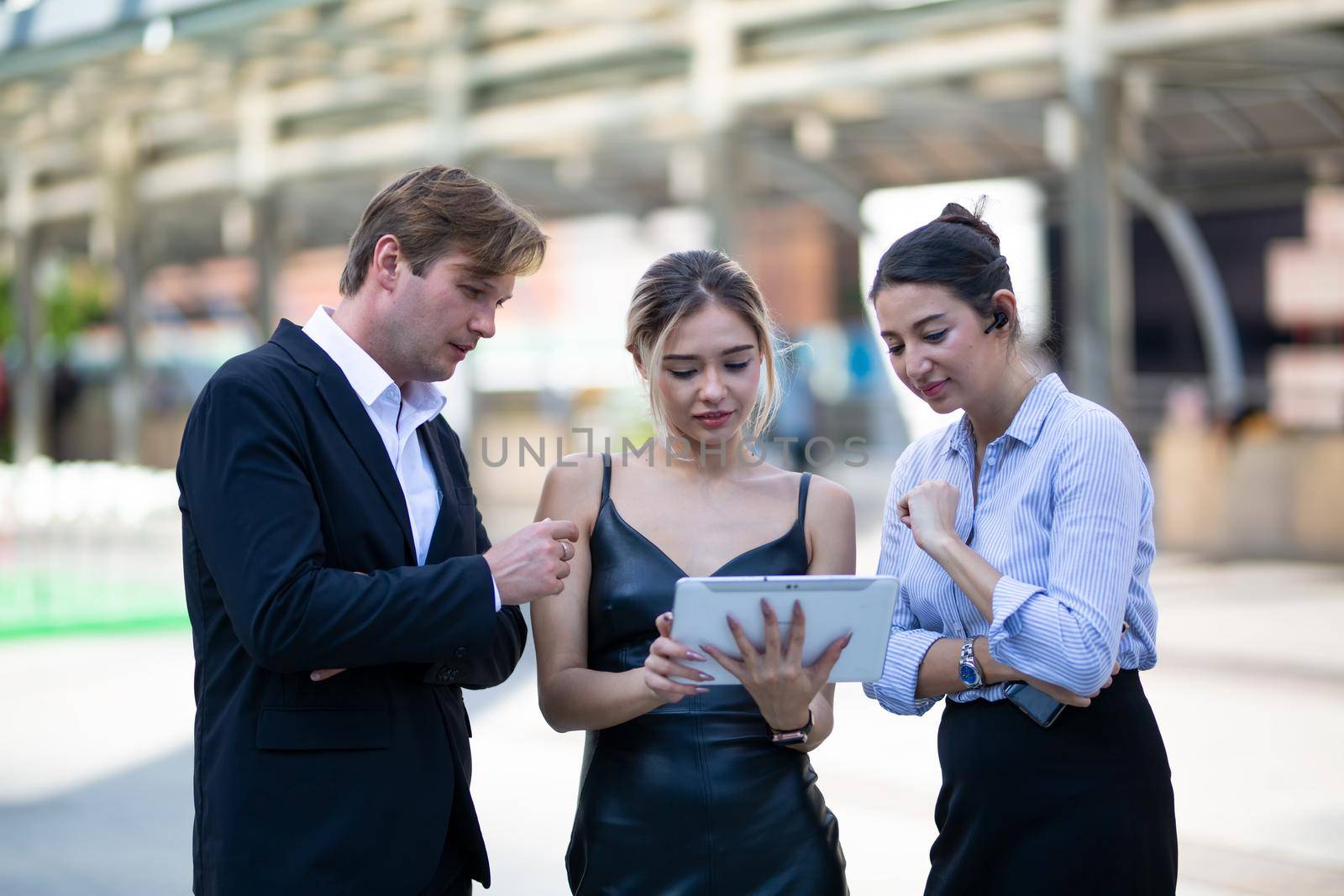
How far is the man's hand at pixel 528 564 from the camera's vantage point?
2234 millimetres

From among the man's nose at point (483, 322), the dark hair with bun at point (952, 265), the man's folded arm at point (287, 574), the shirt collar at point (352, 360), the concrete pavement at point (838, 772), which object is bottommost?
the concrete pavement at point (838, 772)

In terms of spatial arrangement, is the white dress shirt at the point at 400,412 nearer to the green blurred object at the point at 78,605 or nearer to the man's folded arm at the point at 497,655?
the man's folded arm at the point at 497,655

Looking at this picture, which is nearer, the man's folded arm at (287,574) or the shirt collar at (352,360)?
the man's folded arm at (287,574)

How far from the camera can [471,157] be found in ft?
51.6

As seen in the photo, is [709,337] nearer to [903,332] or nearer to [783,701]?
[903,332]

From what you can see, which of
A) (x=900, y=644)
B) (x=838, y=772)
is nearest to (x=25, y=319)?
(x=838, y=772)

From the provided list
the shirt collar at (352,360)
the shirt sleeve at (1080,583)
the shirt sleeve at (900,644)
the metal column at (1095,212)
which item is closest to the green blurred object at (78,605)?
the metal column at (1095,212)

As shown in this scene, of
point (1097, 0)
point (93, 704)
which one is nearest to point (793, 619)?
point (93, 704)

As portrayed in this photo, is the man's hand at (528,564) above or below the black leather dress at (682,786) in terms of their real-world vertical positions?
above

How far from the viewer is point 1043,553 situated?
2.33 m

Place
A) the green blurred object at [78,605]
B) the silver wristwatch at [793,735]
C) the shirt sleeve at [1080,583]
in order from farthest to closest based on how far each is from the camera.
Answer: the green blurred object at [78,605], the silver wristwatch at [793,735], the shirt sleeve at [1080,583]

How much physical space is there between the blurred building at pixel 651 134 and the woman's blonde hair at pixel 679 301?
0.59 m

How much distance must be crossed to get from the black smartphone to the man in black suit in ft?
2.51

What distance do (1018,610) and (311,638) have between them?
1.07 metres
